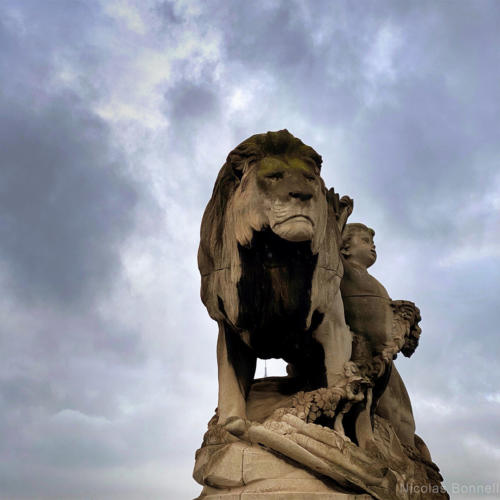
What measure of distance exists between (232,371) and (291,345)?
599mm

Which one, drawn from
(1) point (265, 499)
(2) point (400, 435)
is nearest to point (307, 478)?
(1) point (265, 499)

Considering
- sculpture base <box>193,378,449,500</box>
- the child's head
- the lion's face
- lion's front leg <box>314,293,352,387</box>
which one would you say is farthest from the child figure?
the lion's face

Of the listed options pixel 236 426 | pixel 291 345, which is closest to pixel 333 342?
pixel 291 345

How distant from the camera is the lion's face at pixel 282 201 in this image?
5.44 metres

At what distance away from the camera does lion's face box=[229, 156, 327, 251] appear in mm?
5441

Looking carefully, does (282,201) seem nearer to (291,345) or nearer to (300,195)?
(300,195)

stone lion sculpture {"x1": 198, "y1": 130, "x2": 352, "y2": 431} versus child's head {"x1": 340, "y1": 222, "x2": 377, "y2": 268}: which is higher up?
child's head {"x1": 340, "y1": 222, "x2": 377, "y2": 268}

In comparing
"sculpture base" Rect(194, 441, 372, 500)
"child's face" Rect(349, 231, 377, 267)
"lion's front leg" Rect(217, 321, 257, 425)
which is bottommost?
"sculpture base" Rect(194, 441, 372, 500)

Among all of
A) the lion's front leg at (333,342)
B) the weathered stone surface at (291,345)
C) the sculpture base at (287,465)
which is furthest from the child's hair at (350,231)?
the sculpture base at (287,465)

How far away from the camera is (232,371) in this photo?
6305 millimetres

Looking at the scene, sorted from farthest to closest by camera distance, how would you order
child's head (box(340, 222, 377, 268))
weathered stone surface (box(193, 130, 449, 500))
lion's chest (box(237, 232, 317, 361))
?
child's head (box(340, 222, 377, 268)) → lion's chest (box(237, 232, 317, 361)) → weathered stone surface (box(193, 130, 449, 500))

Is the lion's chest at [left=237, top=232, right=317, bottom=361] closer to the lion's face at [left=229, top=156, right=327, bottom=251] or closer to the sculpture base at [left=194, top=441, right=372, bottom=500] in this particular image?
the lion's face at [left=229, top=156, right=327, bottom=251]

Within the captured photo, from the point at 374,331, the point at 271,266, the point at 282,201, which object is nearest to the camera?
the point at 282,201

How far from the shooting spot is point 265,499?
5078 millimetres
